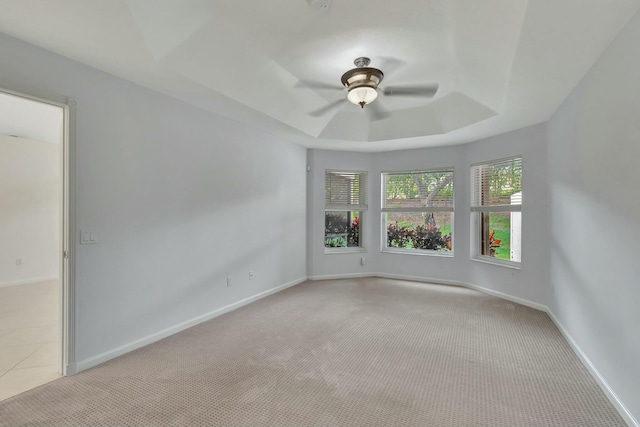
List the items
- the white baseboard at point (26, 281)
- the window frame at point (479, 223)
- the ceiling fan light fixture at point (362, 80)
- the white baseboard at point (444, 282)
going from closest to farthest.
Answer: the ceiling fan light fixture at point (362, 80), the white baseboard at point (444, 282), the window frame at point (479, 223), the white baseboard at point (26, 281)

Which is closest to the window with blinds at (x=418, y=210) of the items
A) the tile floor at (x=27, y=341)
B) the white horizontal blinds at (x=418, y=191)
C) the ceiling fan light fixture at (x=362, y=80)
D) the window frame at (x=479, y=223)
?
the white horizontal blinds at (x=418, y=191)

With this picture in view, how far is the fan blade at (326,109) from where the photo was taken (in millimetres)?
3826

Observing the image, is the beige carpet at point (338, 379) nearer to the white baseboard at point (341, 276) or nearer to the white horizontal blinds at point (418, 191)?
the white baseboard at point (341, 276)

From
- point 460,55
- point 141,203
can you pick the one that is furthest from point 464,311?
point 141,203

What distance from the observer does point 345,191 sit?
604cm

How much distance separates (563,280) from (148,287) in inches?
168

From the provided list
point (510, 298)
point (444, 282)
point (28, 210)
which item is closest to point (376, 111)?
point (444, 282)

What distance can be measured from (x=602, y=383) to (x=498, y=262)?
2648mm

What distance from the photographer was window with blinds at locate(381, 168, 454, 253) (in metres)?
5.60

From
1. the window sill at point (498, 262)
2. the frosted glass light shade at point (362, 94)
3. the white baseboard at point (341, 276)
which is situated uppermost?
the frosted glass light shade at point (362, 94)

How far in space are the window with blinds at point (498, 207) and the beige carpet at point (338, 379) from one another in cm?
124

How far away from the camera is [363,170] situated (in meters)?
6.05

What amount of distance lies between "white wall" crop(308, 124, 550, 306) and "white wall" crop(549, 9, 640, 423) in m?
0.86

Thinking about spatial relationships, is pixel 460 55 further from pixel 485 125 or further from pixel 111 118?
pixel 111 118
